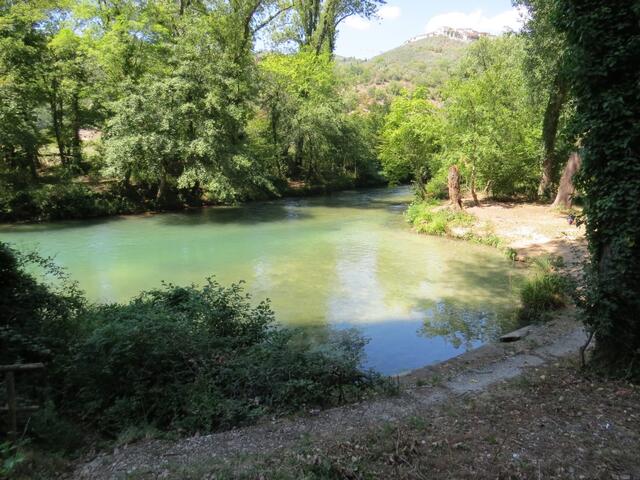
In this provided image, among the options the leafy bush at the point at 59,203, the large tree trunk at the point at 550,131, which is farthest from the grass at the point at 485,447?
the leafy bush at the point at 59,203

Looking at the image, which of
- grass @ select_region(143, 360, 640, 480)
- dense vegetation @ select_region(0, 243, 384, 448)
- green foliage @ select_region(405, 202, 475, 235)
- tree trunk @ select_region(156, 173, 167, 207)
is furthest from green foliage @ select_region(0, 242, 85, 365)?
tree trunk @ select_region(156, 173, 167, 207)

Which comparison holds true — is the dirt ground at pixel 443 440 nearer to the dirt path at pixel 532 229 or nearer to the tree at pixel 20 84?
the dirt path at pixel 532 229

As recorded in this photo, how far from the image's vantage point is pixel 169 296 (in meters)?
8.50

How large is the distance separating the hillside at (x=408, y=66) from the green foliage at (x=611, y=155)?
2532 inches

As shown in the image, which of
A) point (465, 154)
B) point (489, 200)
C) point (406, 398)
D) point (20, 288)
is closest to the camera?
point (406, 398)

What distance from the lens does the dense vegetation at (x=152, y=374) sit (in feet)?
18.0

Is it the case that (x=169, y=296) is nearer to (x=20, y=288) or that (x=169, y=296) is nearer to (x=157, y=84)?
(x=20, y=288)

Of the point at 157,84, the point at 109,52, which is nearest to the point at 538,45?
the point at 157,84

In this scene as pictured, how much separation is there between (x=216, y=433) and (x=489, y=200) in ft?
70.7

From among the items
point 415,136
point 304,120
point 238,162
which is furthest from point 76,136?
point 415,136

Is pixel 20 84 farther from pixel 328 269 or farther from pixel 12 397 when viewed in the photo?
pixel 12 397

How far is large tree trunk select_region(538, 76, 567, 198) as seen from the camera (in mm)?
18672

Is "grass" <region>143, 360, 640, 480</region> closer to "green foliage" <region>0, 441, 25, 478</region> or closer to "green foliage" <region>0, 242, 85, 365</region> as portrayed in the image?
"green foliage" <region>0, 441, 25, 478</region>

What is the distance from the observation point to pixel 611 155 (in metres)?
5.33
